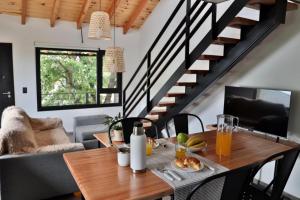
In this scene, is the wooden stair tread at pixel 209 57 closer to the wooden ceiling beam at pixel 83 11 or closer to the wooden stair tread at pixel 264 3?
the wooden stair tread at pixel 264 3

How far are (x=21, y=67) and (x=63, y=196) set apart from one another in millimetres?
3462

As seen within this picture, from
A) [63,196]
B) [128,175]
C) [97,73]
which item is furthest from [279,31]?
[97,73]

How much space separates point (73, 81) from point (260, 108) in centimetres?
439

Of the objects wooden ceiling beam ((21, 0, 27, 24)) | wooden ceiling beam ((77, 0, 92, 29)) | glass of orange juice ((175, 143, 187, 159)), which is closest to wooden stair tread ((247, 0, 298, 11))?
glass of orange juice ((175, 143, 187, 159))

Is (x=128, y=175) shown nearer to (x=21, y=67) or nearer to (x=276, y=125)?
(x=276, y=125)

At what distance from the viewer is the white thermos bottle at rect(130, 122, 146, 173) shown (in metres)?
1.38

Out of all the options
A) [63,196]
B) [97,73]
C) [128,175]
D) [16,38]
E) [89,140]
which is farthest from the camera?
[97,73]

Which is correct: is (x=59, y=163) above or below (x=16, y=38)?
below

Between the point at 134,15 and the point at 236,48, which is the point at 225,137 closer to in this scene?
the point at 236,48

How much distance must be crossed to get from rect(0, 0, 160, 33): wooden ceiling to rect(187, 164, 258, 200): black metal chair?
14.9 feet

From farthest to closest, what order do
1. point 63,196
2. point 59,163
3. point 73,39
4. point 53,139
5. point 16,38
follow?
point 73,39 → point 16,38 → point 53,139 → point 63,196 → point 59,163

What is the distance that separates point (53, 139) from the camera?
12.0ft

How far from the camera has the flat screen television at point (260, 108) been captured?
2660mm

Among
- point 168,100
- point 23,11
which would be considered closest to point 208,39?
point 168,100
